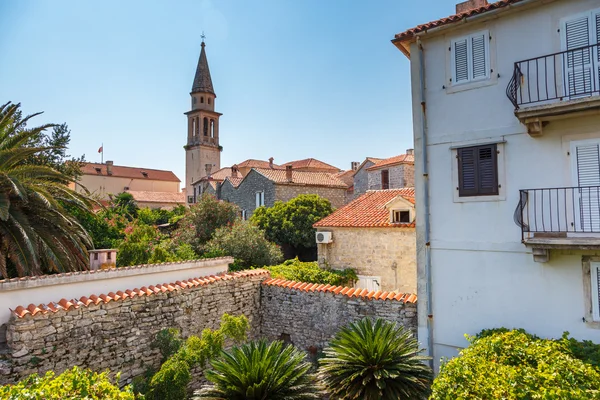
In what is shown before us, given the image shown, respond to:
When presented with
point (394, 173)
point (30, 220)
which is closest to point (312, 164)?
Answer: point (394, 173)

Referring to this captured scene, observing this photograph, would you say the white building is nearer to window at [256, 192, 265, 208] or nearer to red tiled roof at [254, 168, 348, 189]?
red tiled roof at [254, 168, 348, 189]

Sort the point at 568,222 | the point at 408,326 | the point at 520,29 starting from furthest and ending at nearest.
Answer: the point at 408,326
the point at 520,29
the point at 568,222

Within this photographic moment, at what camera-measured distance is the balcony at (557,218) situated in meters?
7.39

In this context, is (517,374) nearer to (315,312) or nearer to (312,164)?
(315,312)

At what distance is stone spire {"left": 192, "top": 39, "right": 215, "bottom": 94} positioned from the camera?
57.9 metres

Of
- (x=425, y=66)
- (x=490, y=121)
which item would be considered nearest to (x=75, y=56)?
(x=425, y=66)

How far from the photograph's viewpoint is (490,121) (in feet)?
28.2

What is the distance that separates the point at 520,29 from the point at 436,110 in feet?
7.73

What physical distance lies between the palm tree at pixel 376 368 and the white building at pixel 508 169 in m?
1.43

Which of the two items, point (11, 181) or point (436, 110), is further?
point (11, 181)

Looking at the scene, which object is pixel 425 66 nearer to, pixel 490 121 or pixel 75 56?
pixel 490 121

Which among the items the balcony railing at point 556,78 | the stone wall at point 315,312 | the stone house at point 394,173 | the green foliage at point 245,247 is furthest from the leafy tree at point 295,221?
the balcony railing at point 556,78

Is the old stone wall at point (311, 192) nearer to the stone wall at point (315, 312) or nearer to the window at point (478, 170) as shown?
the stone wall at point (315, 312)

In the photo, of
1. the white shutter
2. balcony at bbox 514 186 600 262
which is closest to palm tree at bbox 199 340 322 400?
balcony at bbox 514 186 600 262
